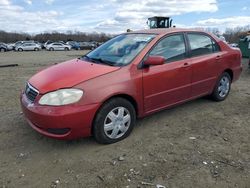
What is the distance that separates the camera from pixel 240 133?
4.28 m

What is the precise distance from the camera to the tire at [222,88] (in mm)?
5707

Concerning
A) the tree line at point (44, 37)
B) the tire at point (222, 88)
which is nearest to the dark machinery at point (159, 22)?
the tire at point (222, 88)

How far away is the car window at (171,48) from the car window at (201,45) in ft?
0.85

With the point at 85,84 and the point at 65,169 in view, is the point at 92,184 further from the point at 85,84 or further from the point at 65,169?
the point at 85,84

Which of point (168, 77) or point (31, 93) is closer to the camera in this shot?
point (31, 93)

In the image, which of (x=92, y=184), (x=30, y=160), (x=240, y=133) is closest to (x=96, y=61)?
(x=30, y=160)

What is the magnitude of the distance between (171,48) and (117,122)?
1.65 m

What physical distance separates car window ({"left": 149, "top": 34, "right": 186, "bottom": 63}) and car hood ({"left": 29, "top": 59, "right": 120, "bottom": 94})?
0.88 meters

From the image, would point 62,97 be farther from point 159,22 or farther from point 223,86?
point 159,22

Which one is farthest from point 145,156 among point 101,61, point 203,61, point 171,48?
point 203,61

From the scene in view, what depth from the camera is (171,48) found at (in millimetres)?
4699

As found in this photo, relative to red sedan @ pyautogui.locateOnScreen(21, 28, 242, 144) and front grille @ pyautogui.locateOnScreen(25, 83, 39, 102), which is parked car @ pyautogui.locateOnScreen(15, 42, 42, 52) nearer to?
red sedan @ pyautogui.locateOnScreen(21, 28, 242, 144)

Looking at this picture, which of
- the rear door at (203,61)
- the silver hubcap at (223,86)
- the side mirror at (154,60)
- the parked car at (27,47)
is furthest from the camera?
the parked car at (27,47)

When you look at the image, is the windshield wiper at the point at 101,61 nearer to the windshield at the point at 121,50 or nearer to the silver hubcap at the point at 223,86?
the windshield at the point at 121,50
